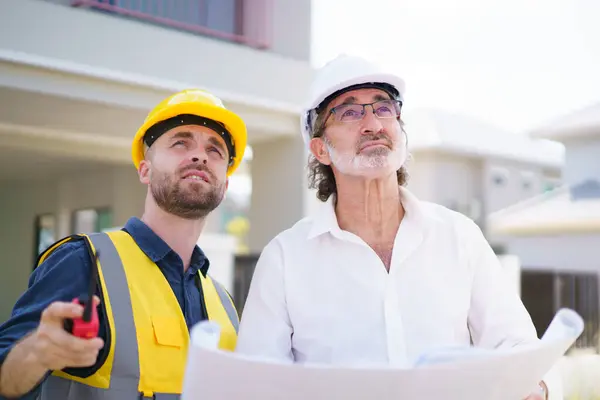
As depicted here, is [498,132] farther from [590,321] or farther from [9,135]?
[9,135]

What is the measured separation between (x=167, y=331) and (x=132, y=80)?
4399 mm

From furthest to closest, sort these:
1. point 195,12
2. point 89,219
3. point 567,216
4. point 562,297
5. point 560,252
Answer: point 560,252, point 567,216, point 89,219, point 562,297, point 195,12

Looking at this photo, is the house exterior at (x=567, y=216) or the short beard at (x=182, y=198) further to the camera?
the house exterior at (x=567, y=216)

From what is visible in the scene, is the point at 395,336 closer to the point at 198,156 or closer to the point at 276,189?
the point at 198,156

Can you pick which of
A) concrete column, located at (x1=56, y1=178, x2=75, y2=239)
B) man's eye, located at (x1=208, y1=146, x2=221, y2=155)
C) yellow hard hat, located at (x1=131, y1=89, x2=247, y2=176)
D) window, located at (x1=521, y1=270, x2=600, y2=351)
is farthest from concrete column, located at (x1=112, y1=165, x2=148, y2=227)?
man's eye, located at (x1=208, y1=146, x2=221, y2=155)

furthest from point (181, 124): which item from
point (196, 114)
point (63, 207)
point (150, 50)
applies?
point (63, 207)

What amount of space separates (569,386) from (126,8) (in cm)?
539

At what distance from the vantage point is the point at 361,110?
2.25 meters

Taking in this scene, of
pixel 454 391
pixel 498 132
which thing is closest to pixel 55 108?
pixel 454 391

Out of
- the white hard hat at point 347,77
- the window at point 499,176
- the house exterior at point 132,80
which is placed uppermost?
the window at point 499,176

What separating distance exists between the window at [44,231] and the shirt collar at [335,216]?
9.69 metres

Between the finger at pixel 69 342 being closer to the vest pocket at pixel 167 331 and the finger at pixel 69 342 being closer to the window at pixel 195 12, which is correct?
the vest pocket at pixel 167 331

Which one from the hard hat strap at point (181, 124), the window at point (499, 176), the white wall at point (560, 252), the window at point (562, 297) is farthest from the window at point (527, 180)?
the hard hat strap at point (181, 124)

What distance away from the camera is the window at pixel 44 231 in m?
11.2
